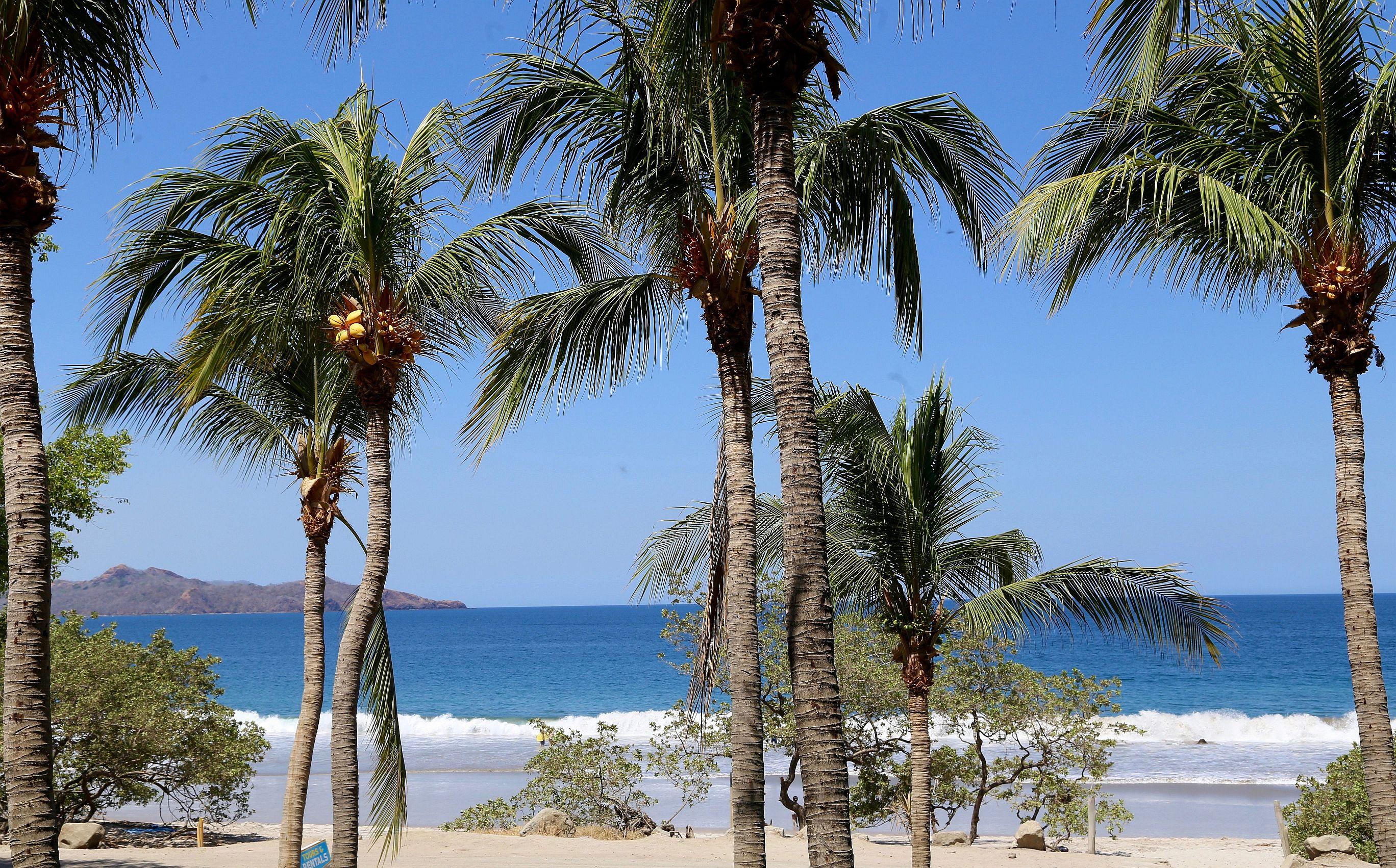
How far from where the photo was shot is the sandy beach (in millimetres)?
13398

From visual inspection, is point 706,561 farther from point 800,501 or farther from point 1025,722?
point 1025,722

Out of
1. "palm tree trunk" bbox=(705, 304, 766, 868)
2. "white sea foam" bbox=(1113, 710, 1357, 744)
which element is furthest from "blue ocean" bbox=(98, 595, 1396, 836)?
"palm tree trunk" bbox=(705, 304, 766, 868)

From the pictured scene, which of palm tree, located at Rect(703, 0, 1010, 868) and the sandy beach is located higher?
palm tree, located at Rect(703, 0, 1010, 868)

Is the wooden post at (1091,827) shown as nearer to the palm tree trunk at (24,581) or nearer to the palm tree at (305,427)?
the palm tree at (305,427)

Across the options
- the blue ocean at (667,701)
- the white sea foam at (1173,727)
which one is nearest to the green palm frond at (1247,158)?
the blue ocean at (667,701)

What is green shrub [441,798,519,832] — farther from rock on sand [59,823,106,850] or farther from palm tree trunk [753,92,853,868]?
palm tree trunk [753,92,853,868]

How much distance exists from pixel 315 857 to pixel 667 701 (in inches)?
2225

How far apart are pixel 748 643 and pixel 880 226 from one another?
2914mm

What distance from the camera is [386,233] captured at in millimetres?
8016

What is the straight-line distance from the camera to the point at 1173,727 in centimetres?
4409

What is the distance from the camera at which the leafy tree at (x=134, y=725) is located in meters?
14.0

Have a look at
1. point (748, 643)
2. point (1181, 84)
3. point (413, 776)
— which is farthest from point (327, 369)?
point (413, 776)

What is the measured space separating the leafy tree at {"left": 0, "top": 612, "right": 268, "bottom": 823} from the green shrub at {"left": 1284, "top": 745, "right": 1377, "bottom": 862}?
15.0 meters

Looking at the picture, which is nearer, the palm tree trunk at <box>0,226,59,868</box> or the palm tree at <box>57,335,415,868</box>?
the palm tree trunk at <box>0,226,59,868</box>
